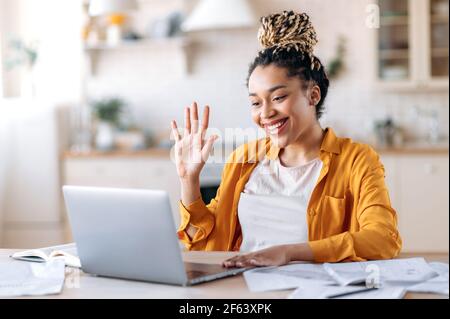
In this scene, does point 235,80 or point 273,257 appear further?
point 235,80

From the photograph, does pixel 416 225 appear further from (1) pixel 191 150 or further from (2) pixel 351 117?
(1) pixel 191 150

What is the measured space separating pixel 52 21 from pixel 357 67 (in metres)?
1.80

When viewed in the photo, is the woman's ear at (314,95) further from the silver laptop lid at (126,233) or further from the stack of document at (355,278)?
the silver laptop lid at (126,233)

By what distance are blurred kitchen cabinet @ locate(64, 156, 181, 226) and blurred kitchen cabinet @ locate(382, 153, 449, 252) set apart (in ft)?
3.74

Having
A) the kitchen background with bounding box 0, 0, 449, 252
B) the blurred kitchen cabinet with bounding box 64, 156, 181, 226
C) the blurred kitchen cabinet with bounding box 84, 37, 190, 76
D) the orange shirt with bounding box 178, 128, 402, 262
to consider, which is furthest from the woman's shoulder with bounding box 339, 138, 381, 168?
the blurred kitchen cabinet with bounding box 84, 37, 190, 76

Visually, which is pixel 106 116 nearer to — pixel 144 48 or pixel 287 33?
pixel 144 48

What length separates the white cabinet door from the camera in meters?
4.05

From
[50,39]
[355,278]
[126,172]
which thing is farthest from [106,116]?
[355,278]

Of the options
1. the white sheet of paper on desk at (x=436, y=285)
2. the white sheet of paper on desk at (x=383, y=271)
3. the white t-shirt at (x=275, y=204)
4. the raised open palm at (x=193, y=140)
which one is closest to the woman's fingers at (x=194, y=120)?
the raised open palm at (x=193, y=140)

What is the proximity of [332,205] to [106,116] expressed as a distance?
117 inches

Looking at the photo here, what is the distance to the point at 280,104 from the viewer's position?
1.72m

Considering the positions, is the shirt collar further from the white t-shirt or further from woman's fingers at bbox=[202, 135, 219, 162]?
woman's fingers at bbox=[202, 135, 219, 162]

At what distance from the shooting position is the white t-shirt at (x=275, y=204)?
5.62ft
